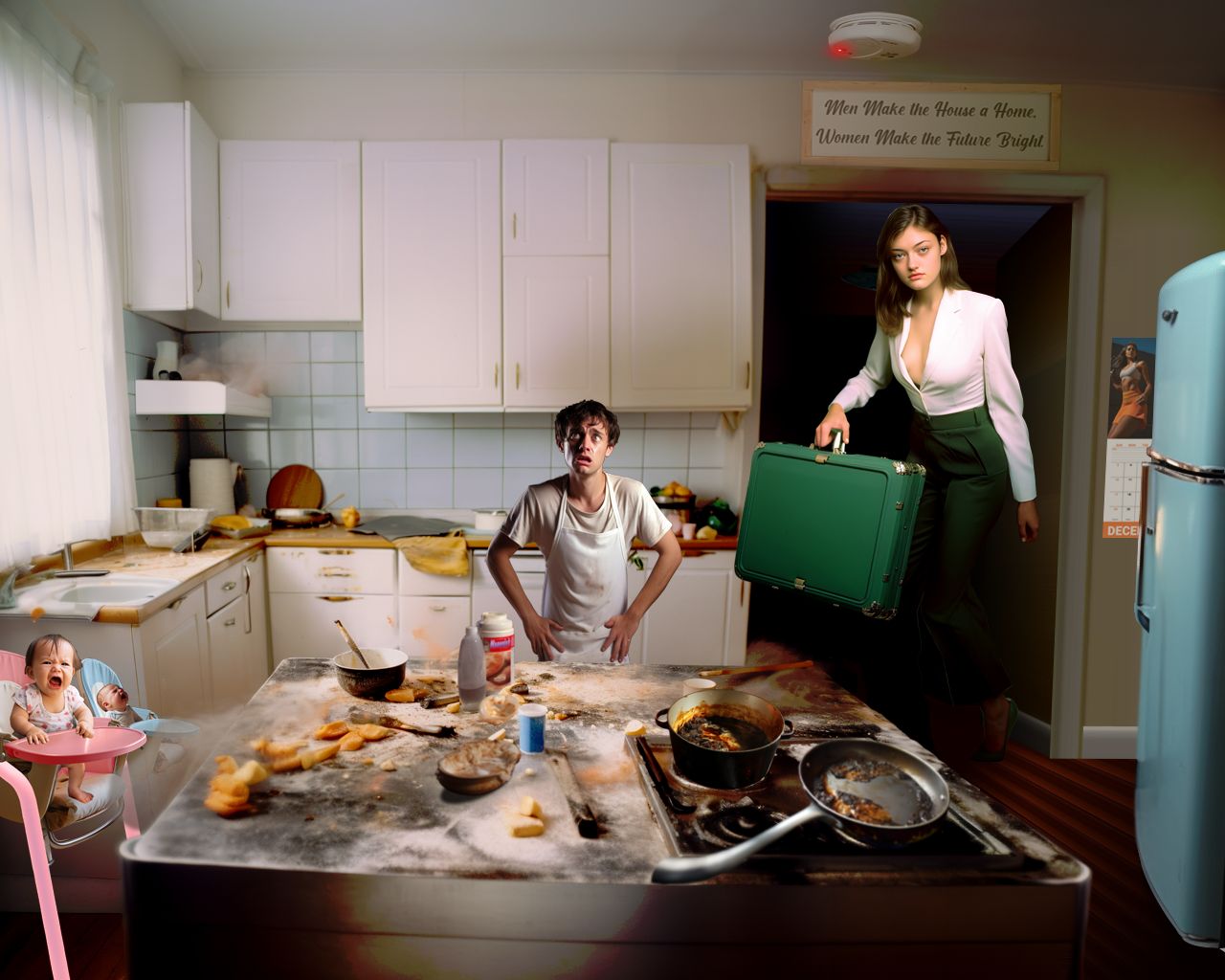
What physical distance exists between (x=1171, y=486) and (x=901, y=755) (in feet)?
3.33

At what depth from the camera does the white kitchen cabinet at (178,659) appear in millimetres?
1660

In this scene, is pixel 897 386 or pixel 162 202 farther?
pixel 162 202

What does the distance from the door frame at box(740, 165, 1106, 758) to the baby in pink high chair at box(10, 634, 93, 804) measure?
2115 millimetres

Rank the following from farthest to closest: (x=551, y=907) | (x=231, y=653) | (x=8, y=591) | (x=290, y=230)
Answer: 1. (x=290, y=230)
2. (x=231, y=653)
3. (x=8, y=591)
4. (x=551, y=907)

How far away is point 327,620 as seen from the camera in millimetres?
2373

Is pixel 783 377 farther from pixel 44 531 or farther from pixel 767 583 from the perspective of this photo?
pixel 44 531

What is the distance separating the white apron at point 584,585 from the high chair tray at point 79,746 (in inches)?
38.0

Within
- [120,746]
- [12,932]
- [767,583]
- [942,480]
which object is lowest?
[12,932]

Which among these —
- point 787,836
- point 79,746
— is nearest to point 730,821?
point 787,836

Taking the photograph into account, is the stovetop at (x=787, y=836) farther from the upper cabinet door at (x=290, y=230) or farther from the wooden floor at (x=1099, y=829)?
the upper cabinet door at (x=290, y=230)

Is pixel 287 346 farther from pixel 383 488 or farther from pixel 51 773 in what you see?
pixel 51 773

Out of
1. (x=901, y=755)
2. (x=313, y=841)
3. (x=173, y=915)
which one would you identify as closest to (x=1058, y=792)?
(x=901, y=755)

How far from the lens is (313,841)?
2.75 feet

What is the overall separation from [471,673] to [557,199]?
175 cm
